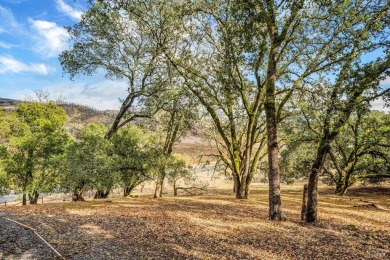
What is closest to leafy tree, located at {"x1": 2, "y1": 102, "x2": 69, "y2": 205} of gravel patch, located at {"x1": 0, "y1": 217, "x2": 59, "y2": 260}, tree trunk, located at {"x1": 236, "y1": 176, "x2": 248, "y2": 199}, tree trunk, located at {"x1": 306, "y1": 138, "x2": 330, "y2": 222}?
tree trunk, located at {"x1": 236, "y1": 176, "x2": 248, "y2": 199}

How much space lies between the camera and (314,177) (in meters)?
12.9

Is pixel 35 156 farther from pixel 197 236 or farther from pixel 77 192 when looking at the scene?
pixel 197 236

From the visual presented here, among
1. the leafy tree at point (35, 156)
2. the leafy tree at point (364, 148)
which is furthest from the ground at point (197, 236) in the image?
the leafy tree at point (35, 156)

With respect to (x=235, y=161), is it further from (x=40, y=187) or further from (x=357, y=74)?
(x=40, y=187)

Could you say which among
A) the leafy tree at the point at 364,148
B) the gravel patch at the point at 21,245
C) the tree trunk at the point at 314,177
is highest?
the leafy tree at the point at 364,148

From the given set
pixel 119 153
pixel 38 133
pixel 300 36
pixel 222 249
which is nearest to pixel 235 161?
pixel 119 153

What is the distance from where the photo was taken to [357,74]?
12.1 m

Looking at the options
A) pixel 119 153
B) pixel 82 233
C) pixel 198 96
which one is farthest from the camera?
pixel 119 153

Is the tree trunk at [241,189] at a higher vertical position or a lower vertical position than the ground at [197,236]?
higher

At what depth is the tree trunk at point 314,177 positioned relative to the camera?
42.1ft

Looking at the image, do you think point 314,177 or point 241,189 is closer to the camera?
point 314,177

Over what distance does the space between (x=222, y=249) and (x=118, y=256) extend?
3013mm

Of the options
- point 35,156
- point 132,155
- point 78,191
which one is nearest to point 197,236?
point 132,155

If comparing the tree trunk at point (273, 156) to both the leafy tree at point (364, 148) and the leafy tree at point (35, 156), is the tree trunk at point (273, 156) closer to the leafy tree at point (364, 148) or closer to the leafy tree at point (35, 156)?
Answer: the leafy tree at point (364, 148)
